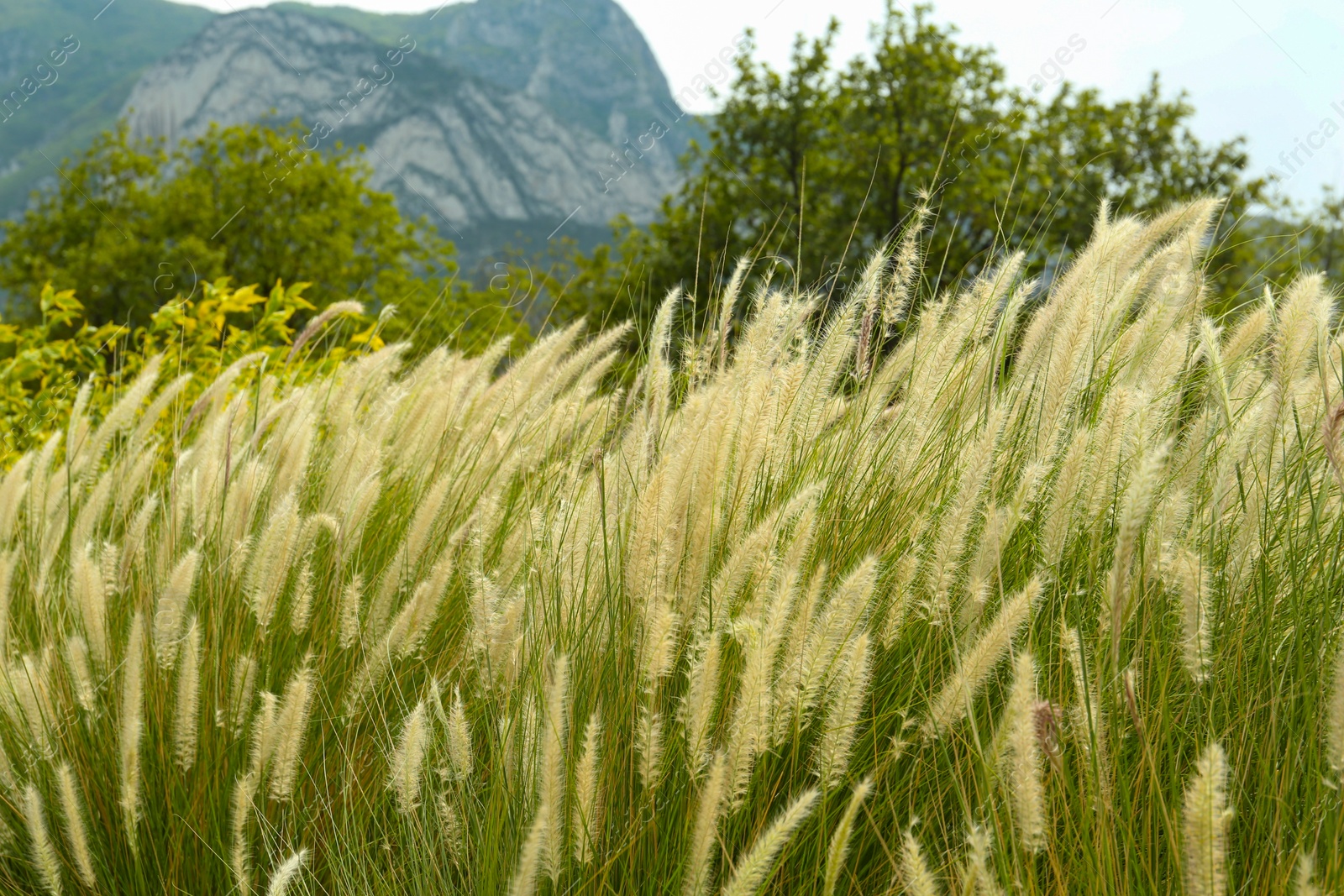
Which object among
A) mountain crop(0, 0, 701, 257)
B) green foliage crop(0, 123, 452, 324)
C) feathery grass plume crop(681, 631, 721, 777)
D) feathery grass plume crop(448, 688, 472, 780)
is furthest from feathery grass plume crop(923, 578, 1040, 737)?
mountain crop(0, 0, 701, 257)

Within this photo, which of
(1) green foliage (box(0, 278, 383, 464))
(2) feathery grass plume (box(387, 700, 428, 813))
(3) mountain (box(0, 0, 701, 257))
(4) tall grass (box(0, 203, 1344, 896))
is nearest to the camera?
(4) tall grass (box(0, 203, 1344, 896))

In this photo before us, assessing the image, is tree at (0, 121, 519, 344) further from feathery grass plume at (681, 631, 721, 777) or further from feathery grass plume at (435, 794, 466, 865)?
feathery grass plume at (681, 631, 721, 777)

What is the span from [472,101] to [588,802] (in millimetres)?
128421

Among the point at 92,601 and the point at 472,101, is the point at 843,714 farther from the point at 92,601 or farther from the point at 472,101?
the point at 472,101

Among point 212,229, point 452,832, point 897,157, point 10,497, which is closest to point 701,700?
point 452,832

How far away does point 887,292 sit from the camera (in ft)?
6.14

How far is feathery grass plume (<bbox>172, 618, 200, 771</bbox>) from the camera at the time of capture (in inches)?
51.7

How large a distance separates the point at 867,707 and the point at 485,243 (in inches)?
4702

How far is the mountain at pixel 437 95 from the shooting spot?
339 ft

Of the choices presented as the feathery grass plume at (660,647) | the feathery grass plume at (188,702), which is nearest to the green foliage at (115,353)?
the feathery grass plume at (188,702)

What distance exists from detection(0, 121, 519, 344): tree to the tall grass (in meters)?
11.7

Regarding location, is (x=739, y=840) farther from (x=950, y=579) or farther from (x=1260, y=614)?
(x=1260, y=614)

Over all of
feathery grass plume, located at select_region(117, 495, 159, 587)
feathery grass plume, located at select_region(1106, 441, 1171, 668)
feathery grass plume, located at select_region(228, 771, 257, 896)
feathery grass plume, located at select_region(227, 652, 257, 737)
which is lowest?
feathery grass plume, located at select_region(228, 771, 257, 896)

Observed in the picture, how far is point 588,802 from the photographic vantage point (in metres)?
0.97
